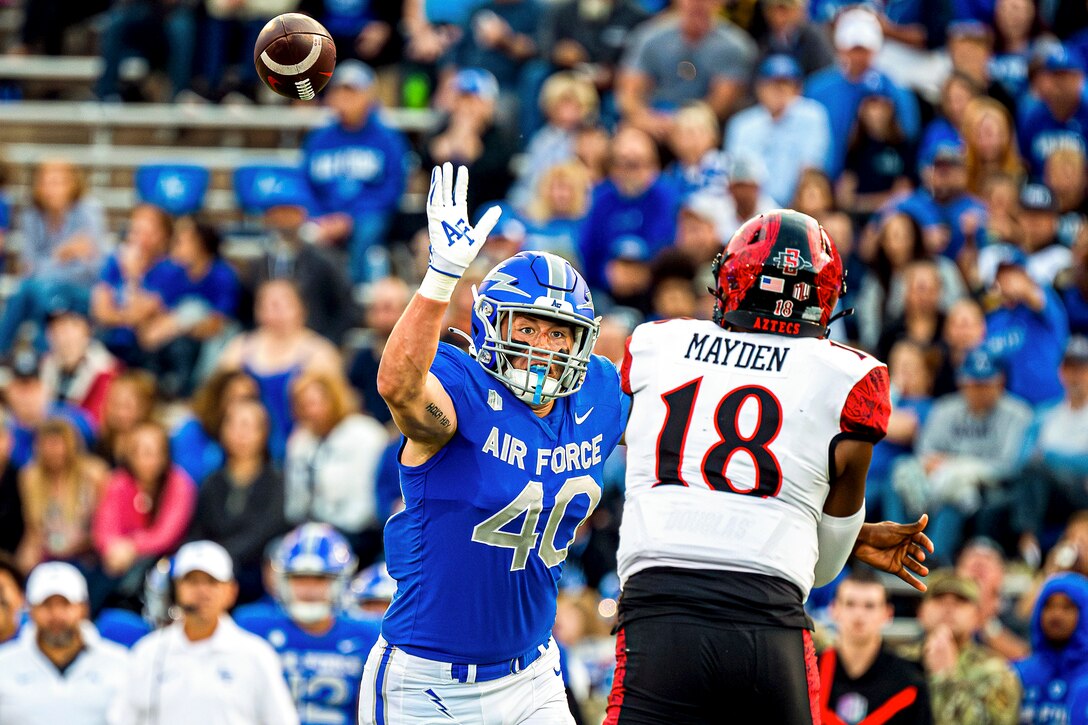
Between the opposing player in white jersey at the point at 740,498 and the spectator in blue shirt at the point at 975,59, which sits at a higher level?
the spectator in blue shirt at the point at 975,59

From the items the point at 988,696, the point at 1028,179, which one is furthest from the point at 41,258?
the point at 988,696

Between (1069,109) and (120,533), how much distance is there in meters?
6.86

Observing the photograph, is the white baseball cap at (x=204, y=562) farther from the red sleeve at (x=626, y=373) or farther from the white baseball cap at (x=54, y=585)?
the red sleeve at (x=626, y=373)

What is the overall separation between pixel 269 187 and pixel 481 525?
8497mm

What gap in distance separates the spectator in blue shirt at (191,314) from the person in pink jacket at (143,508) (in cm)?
141

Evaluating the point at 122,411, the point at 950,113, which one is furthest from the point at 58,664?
the point at 950,113

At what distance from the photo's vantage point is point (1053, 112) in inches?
514

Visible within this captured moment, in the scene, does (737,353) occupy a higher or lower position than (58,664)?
higher

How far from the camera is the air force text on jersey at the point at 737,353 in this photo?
546 centimetres

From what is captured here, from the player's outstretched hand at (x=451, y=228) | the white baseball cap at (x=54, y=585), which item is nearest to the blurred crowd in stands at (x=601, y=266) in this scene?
the white baseball cap at (x=54, y=585)

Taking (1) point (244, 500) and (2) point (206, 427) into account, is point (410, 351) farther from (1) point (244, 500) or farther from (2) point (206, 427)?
(2) point (206, 427)

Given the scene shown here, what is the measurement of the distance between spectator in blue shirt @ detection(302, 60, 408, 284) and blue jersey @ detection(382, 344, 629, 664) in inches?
309

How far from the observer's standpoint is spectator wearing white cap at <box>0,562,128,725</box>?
957 cm

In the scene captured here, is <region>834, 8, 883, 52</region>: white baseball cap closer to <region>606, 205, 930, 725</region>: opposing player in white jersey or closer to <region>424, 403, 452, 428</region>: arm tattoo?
<region>606, 205, 930, 725</region>: opposing player in white jersey
